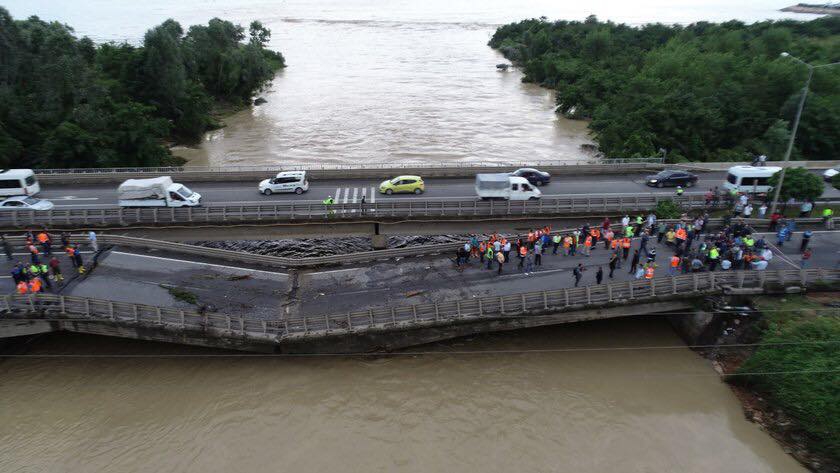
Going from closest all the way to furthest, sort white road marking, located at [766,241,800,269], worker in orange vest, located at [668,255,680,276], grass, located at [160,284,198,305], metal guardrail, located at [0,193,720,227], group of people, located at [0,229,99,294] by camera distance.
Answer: group of people, located at [0,229,99,294] < worker in orange vest, located at [668,255,680,276] < grass, located at [160,284,198,305] < white road marking, located at [766,241,800,269] < metal guardrail, located at [0,193,720,227]

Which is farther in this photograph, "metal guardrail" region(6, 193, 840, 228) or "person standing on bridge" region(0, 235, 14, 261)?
"metal guardrail" region(6, 193, 840, 228)

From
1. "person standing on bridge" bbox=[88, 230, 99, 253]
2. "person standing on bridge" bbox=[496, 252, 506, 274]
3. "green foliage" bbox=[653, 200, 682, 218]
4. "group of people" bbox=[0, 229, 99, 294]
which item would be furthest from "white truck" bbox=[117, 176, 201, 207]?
"green foliage" bbox=[653, 200, 682, 218]

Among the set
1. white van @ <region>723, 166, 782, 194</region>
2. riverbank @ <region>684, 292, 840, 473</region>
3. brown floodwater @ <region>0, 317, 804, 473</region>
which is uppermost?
white van @ <region>723, 166, 782, 194</region>

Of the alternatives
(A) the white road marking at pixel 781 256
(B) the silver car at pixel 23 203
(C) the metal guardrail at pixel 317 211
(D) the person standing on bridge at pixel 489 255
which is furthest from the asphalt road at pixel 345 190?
(A) the white road marking at pixel 781 256

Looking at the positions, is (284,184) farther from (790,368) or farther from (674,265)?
(790,368)

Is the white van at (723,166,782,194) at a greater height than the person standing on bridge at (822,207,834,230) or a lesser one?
greater

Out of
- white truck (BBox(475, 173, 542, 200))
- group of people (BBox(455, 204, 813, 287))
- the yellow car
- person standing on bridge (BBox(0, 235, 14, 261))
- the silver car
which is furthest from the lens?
the yellow car

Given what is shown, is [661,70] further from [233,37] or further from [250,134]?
[233,37]

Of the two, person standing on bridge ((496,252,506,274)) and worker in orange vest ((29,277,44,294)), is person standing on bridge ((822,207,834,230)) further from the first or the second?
worker in orange vest ((29,277,44,294))
